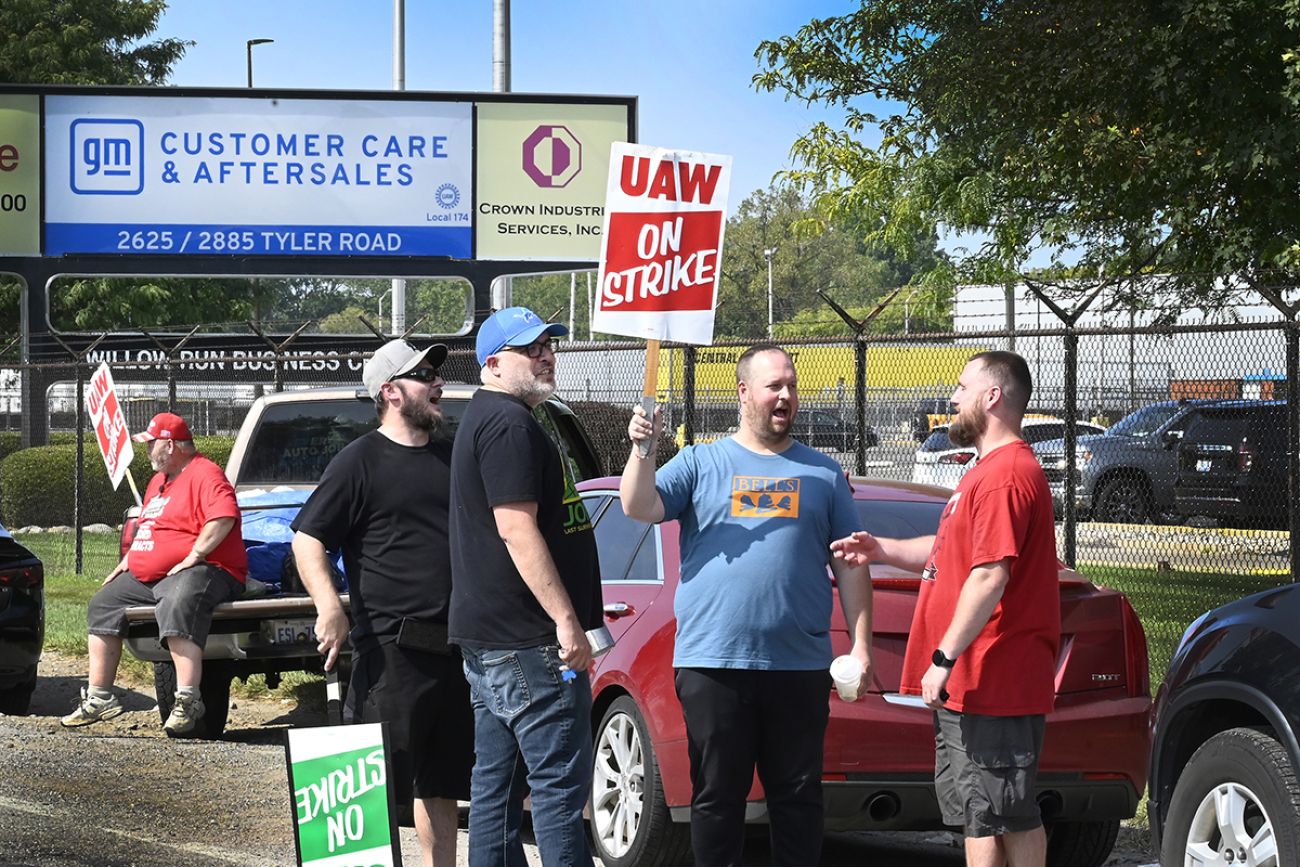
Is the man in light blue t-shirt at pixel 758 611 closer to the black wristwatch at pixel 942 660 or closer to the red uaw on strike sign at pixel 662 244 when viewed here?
the black wristwatch at pixel 942 660

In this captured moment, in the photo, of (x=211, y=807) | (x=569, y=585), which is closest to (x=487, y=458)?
(x=569, y=585)

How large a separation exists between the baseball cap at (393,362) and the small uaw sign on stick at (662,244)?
1.89 feet

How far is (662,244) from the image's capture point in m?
6.36

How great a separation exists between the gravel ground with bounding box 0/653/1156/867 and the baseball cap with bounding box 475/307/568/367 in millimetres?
2579

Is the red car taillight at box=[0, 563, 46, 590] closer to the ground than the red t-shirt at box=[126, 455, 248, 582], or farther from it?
closer to the ground

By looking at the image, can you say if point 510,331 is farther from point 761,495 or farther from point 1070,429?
point 1070,429

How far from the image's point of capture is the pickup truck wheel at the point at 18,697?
10.8 metres

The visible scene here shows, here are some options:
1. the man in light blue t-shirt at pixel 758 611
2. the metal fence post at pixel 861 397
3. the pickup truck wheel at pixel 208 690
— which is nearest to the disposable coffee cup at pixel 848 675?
the man in light blue t-shirt at pixel 758 611

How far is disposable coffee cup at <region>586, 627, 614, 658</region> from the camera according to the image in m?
5.17

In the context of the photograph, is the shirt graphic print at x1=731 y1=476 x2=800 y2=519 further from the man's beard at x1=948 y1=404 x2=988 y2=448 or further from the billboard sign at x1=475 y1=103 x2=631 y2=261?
the billboard sign at x1=475 y1=103 x2=631 y2=261

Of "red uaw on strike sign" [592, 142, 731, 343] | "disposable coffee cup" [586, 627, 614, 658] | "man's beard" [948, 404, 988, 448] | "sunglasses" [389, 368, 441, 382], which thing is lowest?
"disposable coffee cup" [586, 627, 614, 658]

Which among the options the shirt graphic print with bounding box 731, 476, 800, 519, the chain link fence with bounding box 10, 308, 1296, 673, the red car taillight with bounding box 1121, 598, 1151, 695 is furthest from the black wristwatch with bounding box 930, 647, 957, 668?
the chain link fence with bounding box 10, 308, 1296, 673

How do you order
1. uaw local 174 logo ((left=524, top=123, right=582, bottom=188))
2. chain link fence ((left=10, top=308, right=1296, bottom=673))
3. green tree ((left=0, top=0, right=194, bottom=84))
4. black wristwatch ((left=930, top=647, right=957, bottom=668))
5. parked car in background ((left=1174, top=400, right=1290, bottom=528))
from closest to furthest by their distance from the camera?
black wristwatch ((left=930, top=647, right=957, bottom=668)) < chain link fence ((left=10, top=308, right=1296, bottom=673)) < parked car in background ((left=1174, top=400, right=1290, bottom=528)) < uaw local 174 logo ((left=524, top=123, right=582, bottom=188)) < green tree ((left=0, top=0, right=194, bottom=84))

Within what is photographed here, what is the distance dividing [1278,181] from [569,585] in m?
7.89
